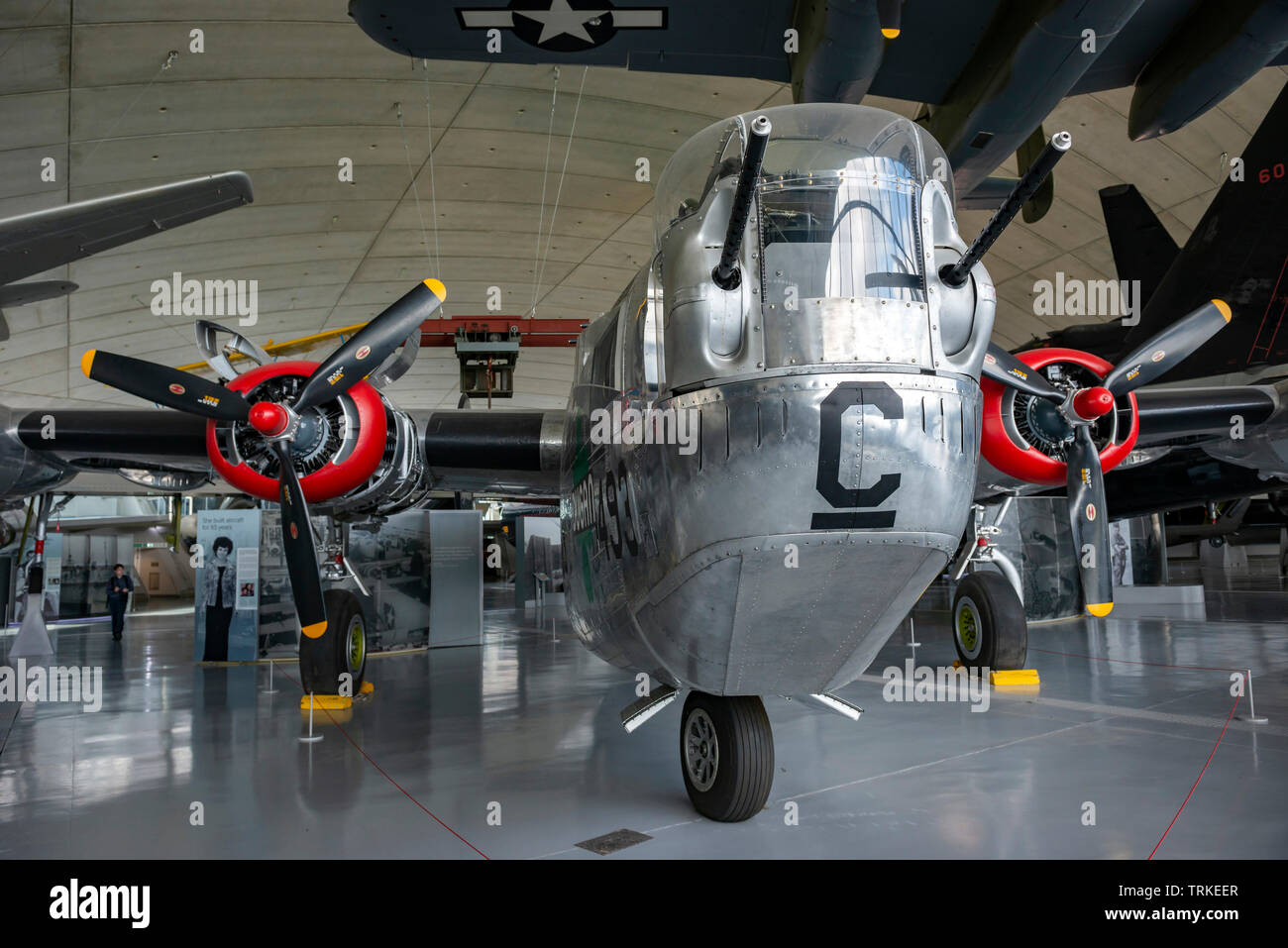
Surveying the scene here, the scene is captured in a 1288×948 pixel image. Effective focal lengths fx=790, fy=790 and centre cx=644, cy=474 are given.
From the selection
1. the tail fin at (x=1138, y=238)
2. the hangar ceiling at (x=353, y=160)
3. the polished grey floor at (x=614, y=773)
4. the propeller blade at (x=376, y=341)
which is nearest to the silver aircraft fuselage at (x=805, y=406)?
the polished grey floor at (x=614, y=773)

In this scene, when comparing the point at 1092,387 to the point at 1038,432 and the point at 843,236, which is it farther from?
the point at 843,236

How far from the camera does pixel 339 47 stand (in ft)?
39.2

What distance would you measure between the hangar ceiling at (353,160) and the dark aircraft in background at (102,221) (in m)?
4.07

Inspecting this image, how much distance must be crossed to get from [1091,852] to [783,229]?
345 centimetres

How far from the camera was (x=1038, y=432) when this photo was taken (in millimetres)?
7773

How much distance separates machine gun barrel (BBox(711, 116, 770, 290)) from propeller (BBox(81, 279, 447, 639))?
349 cm

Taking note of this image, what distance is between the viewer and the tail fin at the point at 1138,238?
14992 millimetres

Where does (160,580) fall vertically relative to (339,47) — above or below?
below

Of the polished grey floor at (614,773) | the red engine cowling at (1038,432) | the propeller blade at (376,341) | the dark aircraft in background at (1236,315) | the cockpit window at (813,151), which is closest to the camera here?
the cockpit window at (813,151)

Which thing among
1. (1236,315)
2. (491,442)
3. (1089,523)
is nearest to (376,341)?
(491,442)

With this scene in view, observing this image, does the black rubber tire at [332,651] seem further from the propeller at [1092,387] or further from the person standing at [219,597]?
the propeller at [1092,387]

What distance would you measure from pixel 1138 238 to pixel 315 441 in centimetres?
1535
